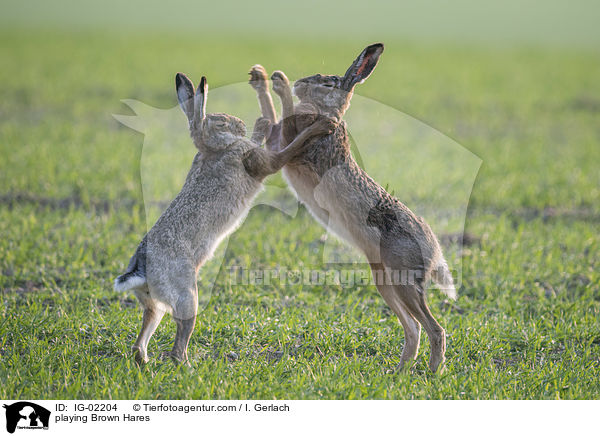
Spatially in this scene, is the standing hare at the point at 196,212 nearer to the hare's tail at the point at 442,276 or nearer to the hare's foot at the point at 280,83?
the hare's foot at the point at 280,83

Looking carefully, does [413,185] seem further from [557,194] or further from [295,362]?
[295,362]

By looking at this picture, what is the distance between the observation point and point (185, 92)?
4594mm

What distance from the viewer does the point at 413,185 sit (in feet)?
28.2

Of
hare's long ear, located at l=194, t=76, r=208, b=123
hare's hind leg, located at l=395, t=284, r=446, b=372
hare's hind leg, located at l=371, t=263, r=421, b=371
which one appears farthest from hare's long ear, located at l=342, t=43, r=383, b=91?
hare's hind leg, located at l=395, t=284, r=446, b=372

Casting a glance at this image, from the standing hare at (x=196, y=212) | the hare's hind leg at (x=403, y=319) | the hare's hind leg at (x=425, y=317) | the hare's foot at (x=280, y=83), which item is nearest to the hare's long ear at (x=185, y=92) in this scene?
the standing hare at (x=196, y=212)

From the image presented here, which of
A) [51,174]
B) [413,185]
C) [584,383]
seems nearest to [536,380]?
[584,383]

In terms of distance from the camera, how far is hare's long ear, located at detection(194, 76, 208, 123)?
14.6ft

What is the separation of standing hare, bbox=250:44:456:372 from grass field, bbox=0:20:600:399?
324 mm

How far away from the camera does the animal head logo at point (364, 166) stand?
552 cm

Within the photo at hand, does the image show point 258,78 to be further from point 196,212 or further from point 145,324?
point 145,324

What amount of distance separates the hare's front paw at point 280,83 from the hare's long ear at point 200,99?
49 centimetres

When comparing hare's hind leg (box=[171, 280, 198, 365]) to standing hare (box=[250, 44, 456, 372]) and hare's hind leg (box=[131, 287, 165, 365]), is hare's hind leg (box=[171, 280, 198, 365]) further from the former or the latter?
standing hare (box=[250, 44, 456, 372])

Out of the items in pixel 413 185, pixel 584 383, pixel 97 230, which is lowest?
pixel 584 383

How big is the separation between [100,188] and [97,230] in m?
1.42
